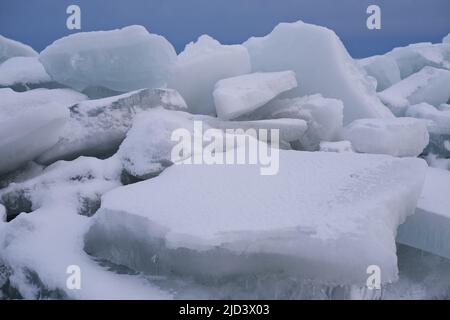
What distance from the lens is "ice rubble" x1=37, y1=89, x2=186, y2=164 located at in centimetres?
126

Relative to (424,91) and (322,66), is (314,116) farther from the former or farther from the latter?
(424,91)

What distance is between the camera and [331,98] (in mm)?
1609

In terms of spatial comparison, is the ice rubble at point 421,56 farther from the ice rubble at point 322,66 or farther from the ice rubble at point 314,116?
the ice rubble at point 314,116

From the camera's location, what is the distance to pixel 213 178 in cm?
101

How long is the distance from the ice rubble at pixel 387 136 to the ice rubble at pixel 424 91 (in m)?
0.58

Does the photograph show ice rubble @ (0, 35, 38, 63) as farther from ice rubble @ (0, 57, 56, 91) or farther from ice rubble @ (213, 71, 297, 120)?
ice rubble @ (213, 71, 297, 120)

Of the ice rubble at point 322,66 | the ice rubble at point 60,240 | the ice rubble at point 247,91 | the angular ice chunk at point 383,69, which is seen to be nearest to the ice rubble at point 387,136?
the ice rubble at point 322,66

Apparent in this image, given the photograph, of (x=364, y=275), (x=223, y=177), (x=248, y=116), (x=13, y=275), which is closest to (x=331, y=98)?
(x=248, y=116)

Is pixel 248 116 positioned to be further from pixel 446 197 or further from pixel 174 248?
pixel 174 248

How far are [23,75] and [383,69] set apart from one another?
66.9 inches

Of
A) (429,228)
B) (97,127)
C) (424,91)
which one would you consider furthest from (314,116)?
(424,91)

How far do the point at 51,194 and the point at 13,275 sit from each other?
249 millimetres

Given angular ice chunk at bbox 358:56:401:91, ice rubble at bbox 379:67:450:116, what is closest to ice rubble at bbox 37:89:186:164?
ice rubble at bbox 379:67:450:116
